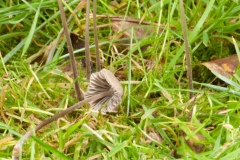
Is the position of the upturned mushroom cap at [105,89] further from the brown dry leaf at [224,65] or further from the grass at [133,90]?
the brown dry leaf at [224,65]

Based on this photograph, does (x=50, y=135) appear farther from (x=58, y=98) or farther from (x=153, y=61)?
(x=153, y=61)

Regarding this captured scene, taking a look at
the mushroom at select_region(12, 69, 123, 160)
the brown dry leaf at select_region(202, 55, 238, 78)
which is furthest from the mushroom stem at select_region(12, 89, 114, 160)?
the brown dry leaf at select_region(202, 55, 238, 78)

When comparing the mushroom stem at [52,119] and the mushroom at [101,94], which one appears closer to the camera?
the mushroom stem at [52,119]

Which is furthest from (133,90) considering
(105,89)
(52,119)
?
(52,119)

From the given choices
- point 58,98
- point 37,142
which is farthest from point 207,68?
point 37,142

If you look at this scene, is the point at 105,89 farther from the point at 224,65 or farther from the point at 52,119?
the point at 224,65

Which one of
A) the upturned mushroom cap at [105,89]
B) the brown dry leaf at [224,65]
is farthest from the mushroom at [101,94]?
the brown dry leaf at [224,65]

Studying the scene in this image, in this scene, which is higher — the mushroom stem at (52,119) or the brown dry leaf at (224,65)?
the brown dry leaf at (224,65)
